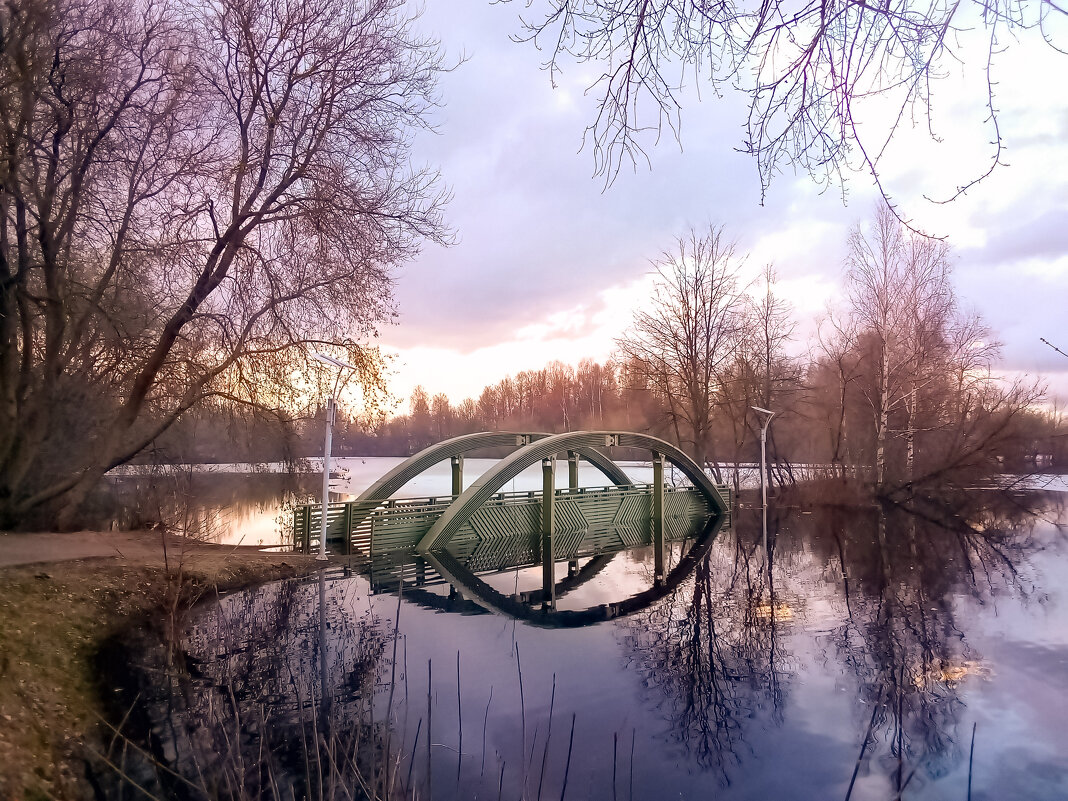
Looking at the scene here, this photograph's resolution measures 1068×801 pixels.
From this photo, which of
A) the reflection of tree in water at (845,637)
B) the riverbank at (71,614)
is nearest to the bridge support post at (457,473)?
the riverbank at (71,614)

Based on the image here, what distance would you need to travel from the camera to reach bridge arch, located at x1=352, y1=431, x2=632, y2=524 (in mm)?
17672

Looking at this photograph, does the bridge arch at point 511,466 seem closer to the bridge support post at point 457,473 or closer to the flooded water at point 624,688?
the bridge support post at point 457,473

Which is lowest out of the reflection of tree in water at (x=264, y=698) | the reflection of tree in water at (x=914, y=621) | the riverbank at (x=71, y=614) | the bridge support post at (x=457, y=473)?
the reflection of tree in water at (x=914, y=621)

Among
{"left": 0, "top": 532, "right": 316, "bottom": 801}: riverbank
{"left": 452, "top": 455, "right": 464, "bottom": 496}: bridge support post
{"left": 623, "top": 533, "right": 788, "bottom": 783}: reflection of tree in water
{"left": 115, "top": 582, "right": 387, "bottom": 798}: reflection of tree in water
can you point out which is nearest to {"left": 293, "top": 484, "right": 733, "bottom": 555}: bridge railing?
{"left": 0, "top": 532, "right": 316, "bottom": 801}: riverbank

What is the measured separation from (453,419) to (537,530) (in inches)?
1091

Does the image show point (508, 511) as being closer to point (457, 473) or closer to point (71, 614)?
point (457, 473)

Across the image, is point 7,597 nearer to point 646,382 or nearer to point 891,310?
point 646,382

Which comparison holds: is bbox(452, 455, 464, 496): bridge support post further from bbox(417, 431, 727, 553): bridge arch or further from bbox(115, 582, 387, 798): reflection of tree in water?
bbox(115, 582, 387, 798): reflection of tree in water

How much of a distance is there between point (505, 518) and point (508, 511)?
0.22 metres

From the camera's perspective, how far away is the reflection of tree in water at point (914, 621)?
6.09 metres

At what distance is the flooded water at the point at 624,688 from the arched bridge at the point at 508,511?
2.12 m

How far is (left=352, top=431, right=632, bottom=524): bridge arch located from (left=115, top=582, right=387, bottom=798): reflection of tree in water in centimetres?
653

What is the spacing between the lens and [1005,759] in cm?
583

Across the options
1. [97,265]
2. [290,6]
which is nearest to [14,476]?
[97,265]
